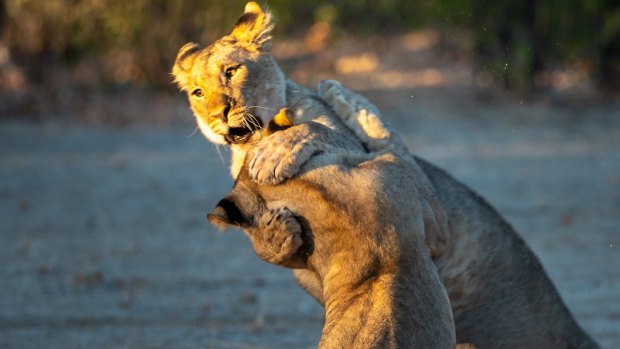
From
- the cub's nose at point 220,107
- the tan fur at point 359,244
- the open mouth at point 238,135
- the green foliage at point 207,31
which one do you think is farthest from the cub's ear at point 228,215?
the green foliage at point 207,31

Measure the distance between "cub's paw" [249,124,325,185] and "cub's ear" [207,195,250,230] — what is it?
0.11 m

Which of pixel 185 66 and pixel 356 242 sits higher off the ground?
pixel 185 66

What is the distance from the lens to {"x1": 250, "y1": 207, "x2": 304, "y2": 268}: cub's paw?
134 inches

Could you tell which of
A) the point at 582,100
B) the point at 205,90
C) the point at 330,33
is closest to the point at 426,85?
the point at 582,100

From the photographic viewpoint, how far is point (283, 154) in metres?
3.48

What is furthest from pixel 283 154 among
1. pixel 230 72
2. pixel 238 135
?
pixel 230 72

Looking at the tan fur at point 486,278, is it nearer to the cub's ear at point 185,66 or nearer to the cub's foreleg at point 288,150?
the cub's foreleg at point 288,150

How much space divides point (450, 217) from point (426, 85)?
37.8 feet

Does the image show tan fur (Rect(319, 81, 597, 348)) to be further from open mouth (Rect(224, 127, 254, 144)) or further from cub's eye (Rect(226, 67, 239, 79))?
cub's eye (Rect(226, 67, 239, 79))

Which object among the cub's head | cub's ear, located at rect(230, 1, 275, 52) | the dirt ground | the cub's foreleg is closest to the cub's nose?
the cub's head

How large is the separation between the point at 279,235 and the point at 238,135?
49.0 inches

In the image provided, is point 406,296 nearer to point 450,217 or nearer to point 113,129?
point 450,217

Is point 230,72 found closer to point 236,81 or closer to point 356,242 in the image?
point 236,81

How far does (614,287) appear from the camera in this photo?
7449mm
